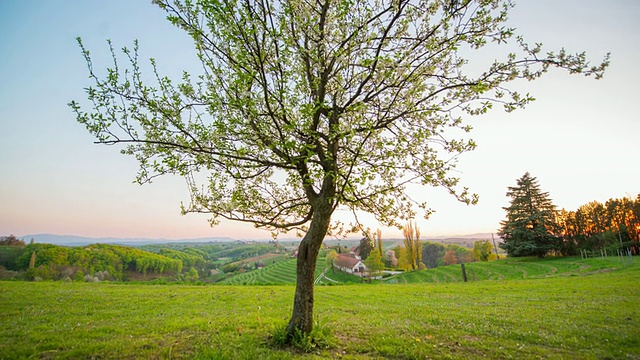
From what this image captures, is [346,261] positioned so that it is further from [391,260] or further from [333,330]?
[333,330]

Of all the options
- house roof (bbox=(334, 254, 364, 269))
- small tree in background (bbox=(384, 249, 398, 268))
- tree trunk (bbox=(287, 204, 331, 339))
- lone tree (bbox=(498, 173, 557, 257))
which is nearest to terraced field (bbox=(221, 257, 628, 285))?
lone tree (bbox=(498, 173, 557, 257))

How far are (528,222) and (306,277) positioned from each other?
5415 cm

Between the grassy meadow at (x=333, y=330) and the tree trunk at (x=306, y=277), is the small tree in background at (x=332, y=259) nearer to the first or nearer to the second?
the grassy meadow at (x=333, y=330)

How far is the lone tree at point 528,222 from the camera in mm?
44781

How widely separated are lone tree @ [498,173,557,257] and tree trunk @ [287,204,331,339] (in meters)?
52.5

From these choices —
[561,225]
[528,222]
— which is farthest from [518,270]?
[561,225]

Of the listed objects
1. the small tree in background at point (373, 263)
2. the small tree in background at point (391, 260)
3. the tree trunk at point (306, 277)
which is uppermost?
the tree trunk at point (306, 277)

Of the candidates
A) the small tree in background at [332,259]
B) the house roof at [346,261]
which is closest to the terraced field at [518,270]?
the house roof at [346,261]

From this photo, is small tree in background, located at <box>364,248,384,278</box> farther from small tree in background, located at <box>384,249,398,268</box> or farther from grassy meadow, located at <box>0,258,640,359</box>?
grassy meadow, located at <box>0,258,640,359</box>

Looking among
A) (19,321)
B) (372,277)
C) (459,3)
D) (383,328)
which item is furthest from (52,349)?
(372,277)

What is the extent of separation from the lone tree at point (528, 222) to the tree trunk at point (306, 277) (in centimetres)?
5251

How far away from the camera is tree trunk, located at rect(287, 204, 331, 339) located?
6828mm

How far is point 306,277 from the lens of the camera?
712 centimetres

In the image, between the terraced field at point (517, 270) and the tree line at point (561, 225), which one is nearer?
the terraced field at point (517, 270)
